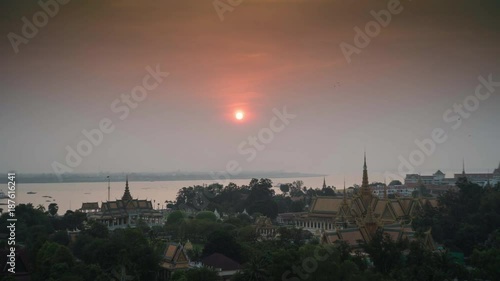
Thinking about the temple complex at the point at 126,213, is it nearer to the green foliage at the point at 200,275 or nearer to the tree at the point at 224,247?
the tree at the point at 224,247

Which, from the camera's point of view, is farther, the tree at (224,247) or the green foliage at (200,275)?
the tree at (224,247)

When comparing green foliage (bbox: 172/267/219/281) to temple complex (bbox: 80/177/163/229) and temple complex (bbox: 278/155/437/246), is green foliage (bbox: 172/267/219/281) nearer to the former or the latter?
temple complex (bbox: 278/155/437/246)

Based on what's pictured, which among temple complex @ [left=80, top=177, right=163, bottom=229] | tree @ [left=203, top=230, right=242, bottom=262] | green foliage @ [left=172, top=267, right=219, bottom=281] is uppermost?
temple complex @ [left=80, top=177, right=163, bottom=229]

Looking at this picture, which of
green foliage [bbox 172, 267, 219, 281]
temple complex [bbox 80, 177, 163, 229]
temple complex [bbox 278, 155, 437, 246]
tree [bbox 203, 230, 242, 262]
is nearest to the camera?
green foliage [bbox 172, 267, 219, 281]

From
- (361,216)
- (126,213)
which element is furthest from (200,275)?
(126,213)

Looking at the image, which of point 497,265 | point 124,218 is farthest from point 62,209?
point 497,265

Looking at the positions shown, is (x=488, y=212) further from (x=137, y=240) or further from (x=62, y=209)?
(x=62, y=209)

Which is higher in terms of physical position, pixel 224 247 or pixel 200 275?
pixel 224 247

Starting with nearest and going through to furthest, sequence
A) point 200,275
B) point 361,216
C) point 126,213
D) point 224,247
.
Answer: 1. point 200,275
2. point 224,247
3. point 361,216
4. point 126,213

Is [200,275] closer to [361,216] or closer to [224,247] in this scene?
[224,247]

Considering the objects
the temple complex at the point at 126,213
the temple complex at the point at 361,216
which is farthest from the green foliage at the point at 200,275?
the temple complex at the point at 126,213

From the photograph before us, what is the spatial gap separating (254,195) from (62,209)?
100ft

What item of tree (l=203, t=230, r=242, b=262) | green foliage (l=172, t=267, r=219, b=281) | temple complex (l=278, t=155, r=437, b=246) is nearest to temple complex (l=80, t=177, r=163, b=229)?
temple complex (l=278, t=155, r=437, b=246)

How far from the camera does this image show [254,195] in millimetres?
62750
